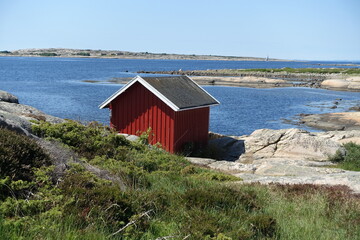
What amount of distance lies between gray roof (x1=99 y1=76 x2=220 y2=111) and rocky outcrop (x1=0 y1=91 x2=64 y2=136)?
3628 mm

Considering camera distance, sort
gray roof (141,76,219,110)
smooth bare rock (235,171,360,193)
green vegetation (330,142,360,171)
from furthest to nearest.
Answer: gray roof (141,76,219,110), green vegetation (330,142,360,171), smooth bare rock (235,171,360,193)

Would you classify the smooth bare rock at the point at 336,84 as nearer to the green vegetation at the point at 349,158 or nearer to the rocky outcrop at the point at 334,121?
the rocky outcrop at the point at 334,121

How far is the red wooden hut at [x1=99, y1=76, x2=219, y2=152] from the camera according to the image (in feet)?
70.5

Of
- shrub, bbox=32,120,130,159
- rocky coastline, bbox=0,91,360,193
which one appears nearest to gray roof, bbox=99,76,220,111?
rocky coastline, bbox=0,91,360,193

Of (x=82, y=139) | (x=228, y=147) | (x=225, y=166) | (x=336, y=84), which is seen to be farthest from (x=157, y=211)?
(x=336, y=84)

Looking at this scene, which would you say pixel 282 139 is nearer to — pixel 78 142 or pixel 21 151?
pixel 78 142

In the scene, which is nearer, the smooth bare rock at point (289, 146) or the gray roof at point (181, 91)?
the gray roof at point (181, 91)

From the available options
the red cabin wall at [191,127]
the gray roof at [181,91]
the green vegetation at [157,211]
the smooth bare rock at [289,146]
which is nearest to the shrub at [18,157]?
the green vegetation at [157,211]

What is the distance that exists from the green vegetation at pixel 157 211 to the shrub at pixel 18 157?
0.08 m

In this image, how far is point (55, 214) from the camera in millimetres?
6129

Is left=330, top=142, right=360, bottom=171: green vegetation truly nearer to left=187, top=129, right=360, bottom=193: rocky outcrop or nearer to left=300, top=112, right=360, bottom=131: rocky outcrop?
left=187, top=129, right=360, bottom=193: rocky outcrop

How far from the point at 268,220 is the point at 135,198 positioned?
2251 mm

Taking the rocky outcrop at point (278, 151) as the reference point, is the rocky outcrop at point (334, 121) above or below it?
below

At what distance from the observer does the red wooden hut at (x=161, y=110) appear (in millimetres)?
21484
